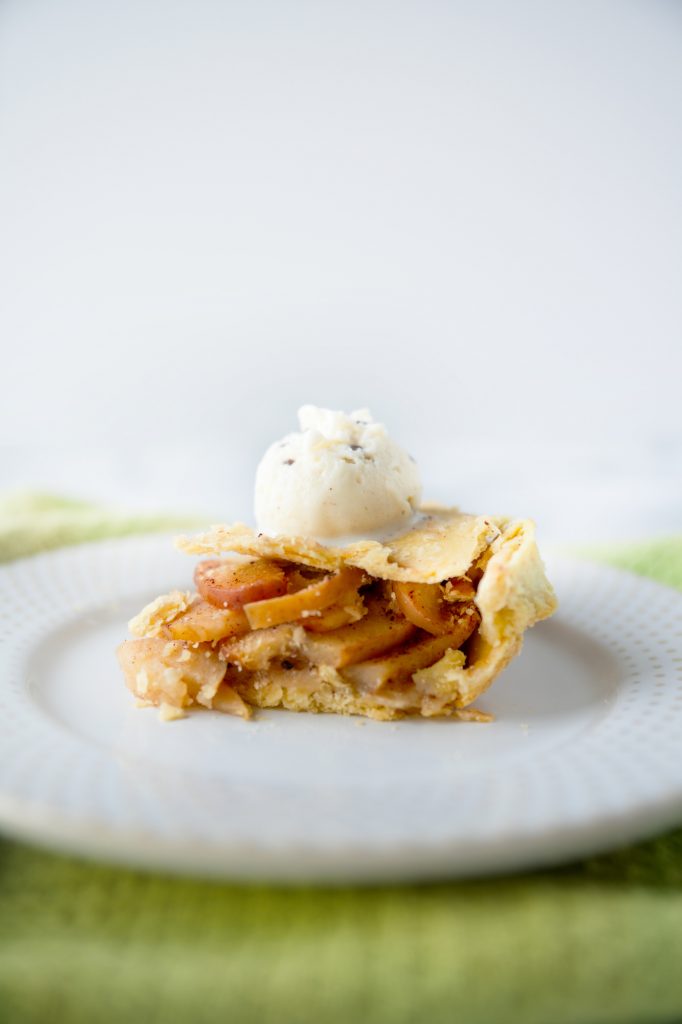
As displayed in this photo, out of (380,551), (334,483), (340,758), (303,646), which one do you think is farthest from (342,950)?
(334,483)

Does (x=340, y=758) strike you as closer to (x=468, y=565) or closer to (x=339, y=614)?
(x=339, y=614)

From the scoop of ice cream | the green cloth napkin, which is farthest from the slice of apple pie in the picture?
the green cloth napkin

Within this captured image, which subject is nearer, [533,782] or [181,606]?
[533,782]

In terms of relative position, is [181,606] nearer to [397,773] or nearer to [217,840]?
[397,773]

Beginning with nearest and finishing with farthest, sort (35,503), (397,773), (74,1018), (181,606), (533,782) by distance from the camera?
1. (74,1018)
2. (533,782)
3. (397,773)
4. (181,606)
5. (35,503)

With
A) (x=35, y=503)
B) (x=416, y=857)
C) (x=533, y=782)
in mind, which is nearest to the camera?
(x=416, y=857)

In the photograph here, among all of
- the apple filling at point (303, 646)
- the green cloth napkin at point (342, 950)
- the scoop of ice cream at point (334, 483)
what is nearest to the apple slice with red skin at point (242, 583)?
the apple filling at point (303, 646)

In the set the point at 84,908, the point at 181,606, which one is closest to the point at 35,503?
the point at 181,606
